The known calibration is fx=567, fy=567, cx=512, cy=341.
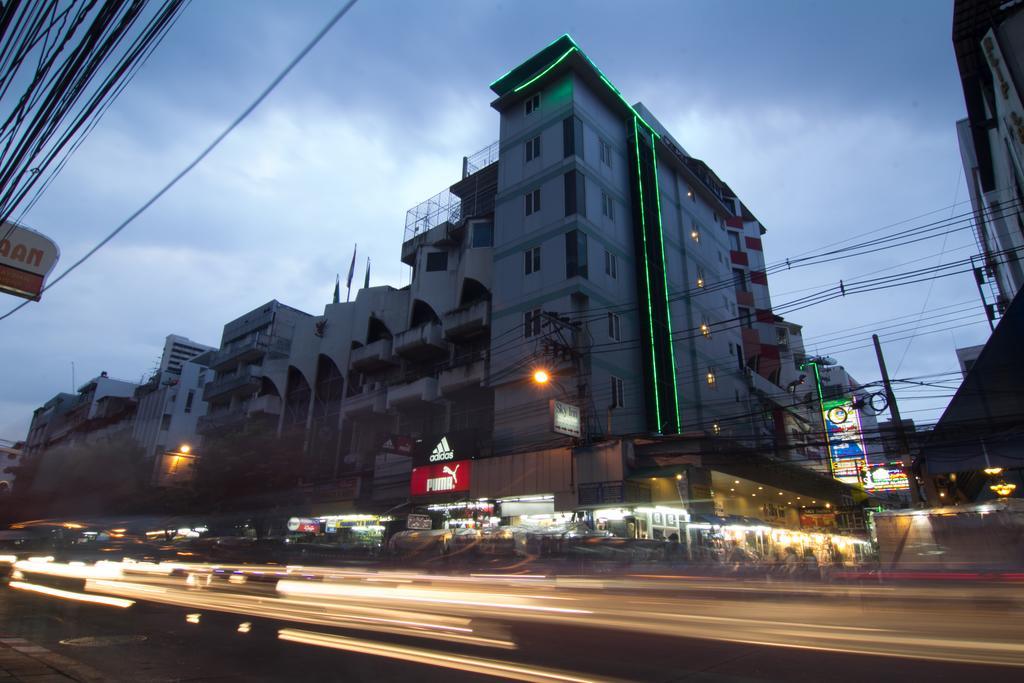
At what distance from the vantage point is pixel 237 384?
47.8 meters

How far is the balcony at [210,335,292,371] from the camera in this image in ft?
155

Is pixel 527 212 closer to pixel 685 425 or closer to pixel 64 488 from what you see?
pixel 685 425

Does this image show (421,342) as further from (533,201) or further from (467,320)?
(533,201)

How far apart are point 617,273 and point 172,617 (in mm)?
24356

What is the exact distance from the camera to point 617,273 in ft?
98.6

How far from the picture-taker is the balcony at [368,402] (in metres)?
35.8

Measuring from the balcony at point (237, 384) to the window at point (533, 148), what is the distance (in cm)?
2775

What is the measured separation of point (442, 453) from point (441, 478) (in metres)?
1.29

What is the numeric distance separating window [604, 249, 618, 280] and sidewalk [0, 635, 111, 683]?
84.1 feet

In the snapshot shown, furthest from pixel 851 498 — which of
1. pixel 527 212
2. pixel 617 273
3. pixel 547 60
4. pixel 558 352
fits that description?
pixel 547 60

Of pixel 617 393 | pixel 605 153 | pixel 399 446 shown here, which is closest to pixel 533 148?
Answer: pixel 605 153

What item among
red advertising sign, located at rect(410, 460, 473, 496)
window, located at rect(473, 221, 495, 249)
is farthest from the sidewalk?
window, located at rect(473, 221, 495, 249)

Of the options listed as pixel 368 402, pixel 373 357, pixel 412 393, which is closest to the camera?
pixel 412 393

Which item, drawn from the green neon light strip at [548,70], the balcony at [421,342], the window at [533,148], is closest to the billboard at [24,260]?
the balcony at [421,342]
